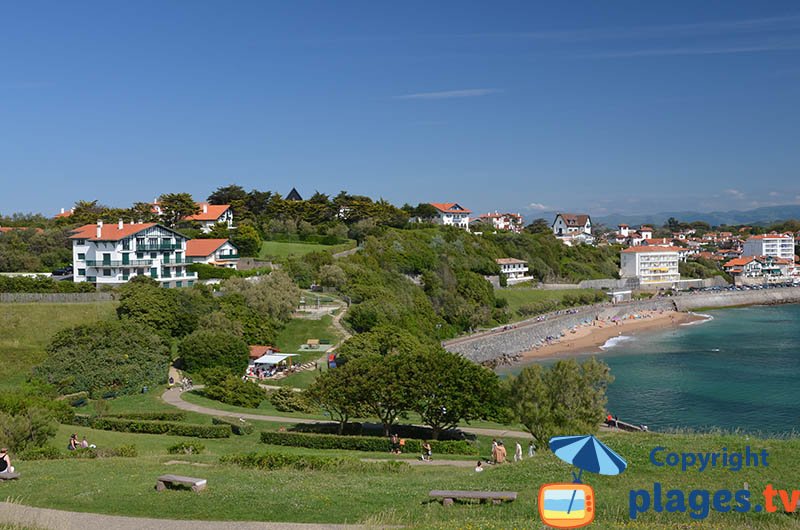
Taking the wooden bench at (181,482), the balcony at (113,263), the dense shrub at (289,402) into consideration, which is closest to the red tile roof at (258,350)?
the dense shrub at (289,402)

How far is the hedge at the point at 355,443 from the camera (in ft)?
79.9

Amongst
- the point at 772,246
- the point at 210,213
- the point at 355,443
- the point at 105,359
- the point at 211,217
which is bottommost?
the point at 355,443

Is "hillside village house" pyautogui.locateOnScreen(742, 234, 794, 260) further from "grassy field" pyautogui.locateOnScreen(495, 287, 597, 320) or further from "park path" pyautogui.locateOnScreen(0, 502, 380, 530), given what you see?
"park path" pyautogui.locateOnScreen(0, 502, 380, 530)

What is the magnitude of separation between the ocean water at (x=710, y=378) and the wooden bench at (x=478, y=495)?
91.9 ft

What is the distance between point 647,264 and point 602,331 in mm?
47808

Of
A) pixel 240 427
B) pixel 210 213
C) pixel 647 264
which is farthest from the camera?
pixel 647 264

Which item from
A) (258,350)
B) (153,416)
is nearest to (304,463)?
(153,416)

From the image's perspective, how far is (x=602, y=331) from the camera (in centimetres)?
8044

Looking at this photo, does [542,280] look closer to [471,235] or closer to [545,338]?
[471,235]

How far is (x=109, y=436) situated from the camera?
83.1 ft

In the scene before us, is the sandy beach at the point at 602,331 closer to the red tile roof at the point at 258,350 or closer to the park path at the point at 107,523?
the red tile roof at the point at 258,350

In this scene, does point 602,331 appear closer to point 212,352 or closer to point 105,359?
point 212,352

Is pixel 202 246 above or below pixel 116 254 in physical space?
above

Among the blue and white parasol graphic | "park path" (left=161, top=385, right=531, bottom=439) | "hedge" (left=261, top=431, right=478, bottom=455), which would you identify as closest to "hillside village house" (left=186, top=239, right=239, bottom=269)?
"park path" (left=161, top=385, right=531, bottom=439)
